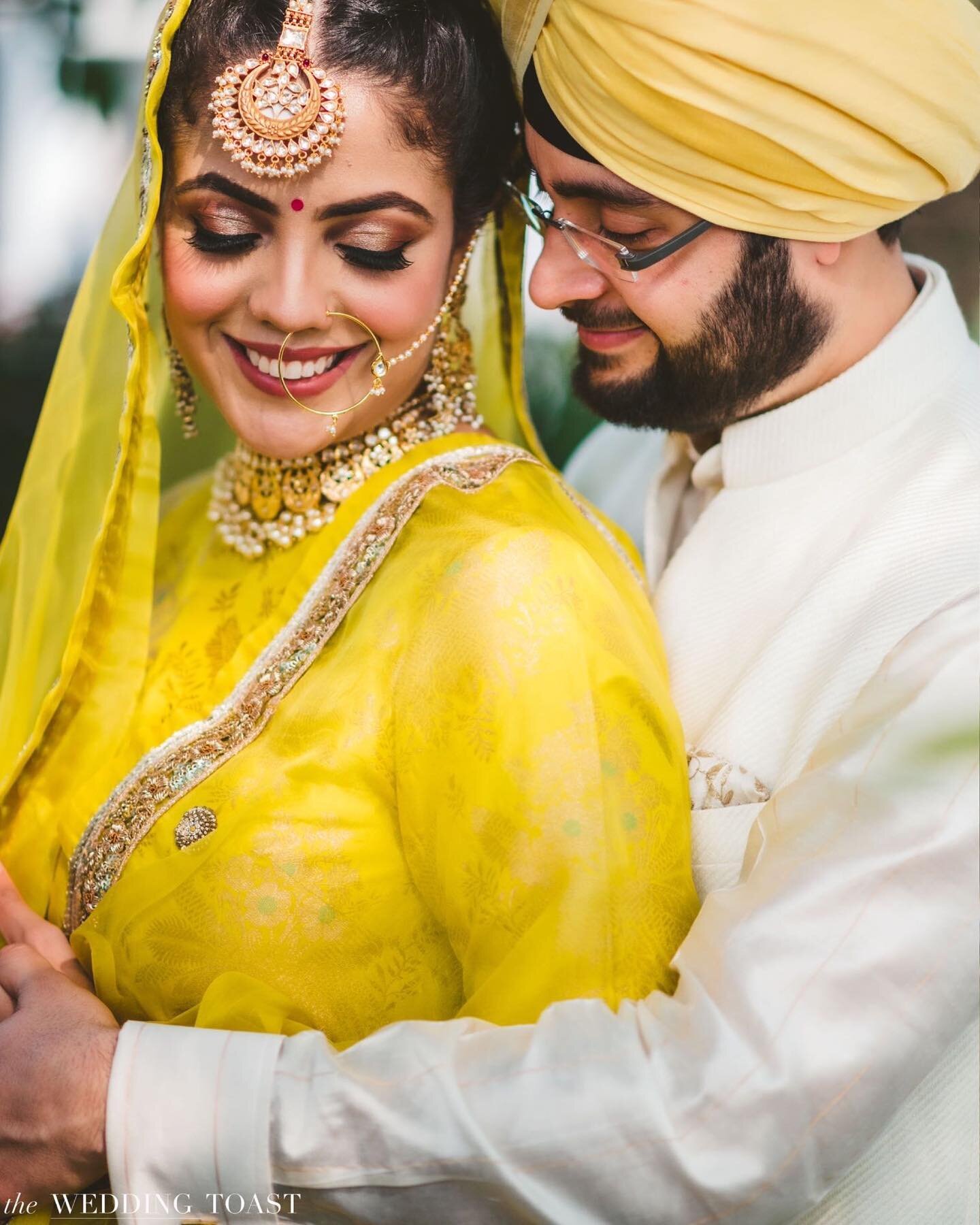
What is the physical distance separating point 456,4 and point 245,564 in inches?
29.2

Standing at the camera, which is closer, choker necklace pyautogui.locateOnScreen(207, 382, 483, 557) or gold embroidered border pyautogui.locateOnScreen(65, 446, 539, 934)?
gold embroidered border pyautogui.locateOnScreen(65, 446, 539, 934)

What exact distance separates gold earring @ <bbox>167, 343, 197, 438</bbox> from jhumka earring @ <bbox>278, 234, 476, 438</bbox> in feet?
0.79

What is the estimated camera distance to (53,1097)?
3.93ft

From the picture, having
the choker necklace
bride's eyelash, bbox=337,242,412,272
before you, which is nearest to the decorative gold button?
the choker necklace

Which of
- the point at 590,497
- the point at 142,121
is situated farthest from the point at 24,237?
the point at 590,497

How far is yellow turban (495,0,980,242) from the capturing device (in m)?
1.37

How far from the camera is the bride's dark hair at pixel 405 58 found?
138 centimetres

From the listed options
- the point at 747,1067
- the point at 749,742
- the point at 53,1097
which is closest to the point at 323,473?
the point at 749,742

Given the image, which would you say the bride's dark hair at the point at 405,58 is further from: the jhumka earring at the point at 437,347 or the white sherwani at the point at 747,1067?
the white sherwani at the point at 747,1067

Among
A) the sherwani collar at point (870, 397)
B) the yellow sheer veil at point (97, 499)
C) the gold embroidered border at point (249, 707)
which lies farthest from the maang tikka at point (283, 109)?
the sherwani collar at point (870, 397)

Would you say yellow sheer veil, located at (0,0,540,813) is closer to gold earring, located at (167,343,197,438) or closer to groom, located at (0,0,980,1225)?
gold earring, located at (167,343,197,438)

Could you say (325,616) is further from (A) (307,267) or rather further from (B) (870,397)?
(B) (870,397)

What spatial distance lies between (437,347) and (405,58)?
0.34 meters

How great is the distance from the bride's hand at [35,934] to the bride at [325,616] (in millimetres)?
23
